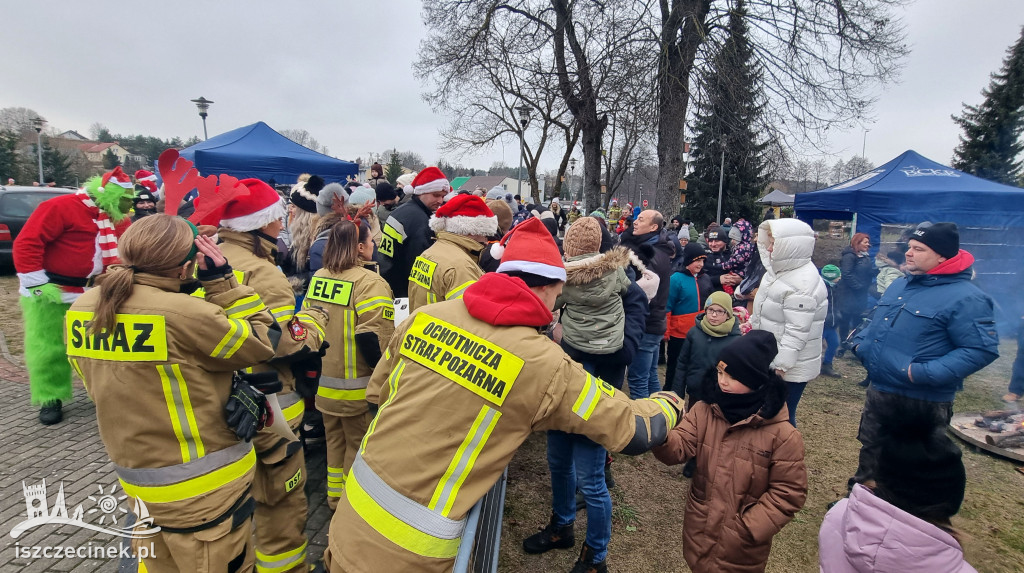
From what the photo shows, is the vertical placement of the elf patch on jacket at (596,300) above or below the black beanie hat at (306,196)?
below

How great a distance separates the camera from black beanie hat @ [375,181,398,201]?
20.9 feet

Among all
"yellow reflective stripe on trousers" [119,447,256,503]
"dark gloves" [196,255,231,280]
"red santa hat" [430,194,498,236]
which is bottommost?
"yellow reflective stripe on trousers" [119,447,256,503]

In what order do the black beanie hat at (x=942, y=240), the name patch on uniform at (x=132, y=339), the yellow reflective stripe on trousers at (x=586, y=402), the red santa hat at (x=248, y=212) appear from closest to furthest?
the yellow reflective stripe on trousers at (x=586, y=402)
the name patch on uniform at (x=132, y=339)
the red santa hat at (x=248, y=212)
the black beanie hat at (x=942, y=240)

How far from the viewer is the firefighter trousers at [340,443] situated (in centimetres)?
339

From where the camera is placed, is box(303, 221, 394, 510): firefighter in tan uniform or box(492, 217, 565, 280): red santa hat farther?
box(303, 221, 394, 510): firefighter in tan uniform

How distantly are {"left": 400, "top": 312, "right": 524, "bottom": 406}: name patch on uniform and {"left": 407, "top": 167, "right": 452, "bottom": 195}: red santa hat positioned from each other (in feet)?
9.91

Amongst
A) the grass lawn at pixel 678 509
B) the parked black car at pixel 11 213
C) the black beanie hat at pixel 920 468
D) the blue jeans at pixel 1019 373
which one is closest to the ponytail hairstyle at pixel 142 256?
the grass lawn at pixel 678 509

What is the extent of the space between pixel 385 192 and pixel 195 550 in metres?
4.94

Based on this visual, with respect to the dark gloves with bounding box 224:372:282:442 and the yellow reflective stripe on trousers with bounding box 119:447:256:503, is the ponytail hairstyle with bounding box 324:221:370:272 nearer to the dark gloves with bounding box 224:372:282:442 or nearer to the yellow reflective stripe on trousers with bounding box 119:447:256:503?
the dark gloves with bounding box 224:372:282:442

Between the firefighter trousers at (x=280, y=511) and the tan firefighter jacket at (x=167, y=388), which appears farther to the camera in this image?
the firefighter trousers at (x=280, y=511)

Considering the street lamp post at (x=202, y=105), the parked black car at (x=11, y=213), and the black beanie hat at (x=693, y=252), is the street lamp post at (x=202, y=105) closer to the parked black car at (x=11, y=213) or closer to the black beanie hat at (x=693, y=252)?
the parked black car at (x=11, y=213)

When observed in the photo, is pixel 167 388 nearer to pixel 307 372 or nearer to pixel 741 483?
pixel 307 372

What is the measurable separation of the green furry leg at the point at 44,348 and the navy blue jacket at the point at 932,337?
7060 mm

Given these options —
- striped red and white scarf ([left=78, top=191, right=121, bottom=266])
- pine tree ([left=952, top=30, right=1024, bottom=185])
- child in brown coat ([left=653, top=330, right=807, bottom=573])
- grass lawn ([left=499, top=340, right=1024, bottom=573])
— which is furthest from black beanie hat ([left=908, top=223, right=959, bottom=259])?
pine tree ([left=952, top=30, right=1024, bottom=185])
